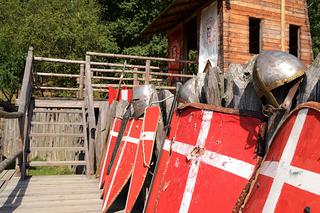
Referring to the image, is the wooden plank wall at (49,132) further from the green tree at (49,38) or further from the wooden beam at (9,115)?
the green tree at (49,38)

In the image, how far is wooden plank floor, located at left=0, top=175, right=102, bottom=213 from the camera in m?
4.38

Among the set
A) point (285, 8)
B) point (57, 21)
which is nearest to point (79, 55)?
point (57, 21)

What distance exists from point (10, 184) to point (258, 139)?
4693 millimetres

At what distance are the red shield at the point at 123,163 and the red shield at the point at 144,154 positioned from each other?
301 millimetres

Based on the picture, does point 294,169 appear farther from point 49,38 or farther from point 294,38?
point 49,38

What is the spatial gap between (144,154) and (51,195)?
1905 mm

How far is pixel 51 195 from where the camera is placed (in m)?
5.04

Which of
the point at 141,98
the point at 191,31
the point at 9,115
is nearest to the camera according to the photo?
the point at 9,115

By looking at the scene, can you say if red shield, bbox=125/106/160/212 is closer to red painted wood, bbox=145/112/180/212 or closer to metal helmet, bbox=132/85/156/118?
red painted wood, bbox=145/112/180/212

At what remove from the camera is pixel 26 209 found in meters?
4.30

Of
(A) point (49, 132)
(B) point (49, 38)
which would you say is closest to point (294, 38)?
(A) point (49, 132)

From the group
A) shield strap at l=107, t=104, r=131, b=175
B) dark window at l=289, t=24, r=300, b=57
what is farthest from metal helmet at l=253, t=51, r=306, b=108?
dark window at l=289, t=24, r=300, b=57

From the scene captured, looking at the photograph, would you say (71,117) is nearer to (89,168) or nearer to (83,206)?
(89,168)

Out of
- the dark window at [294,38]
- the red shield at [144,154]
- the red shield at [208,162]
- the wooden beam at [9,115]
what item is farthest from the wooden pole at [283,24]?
the red shield at [208,162]
